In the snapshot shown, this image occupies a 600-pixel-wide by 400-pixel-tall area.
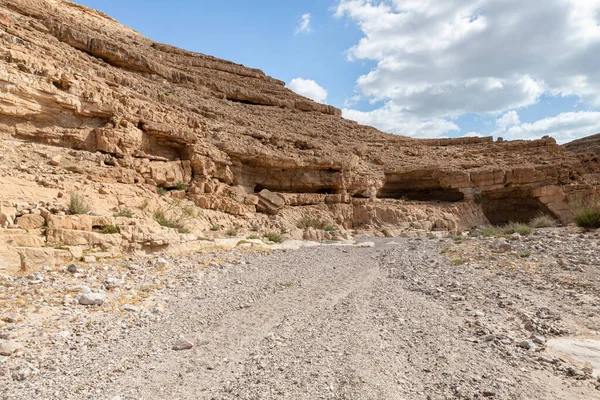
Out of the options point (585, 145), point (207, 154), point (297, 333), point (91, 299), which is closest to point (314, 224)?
point (207, 154)

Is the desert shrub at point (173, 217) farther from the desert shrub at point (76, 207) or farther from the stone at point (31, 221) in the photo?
the stone at point (31, 221)

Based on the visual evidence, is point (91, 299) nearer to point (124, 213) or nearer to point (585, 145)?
Answer: point (124, 213)

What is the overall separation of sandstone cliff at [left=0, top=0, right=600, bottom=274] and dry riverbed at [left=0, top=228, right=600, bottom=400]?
8.17ft

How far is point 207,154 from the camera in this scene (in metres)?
16.9

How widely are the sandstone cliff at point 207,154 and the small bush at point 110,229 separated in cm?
22

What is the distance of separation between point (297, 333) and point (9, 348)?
3.12 m

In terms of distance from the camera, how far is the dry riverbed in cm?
312

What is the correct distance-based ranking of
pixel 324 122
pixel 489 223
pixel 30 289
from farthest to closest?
pixel 324 122 < pixel 489 223 < pixel 30 289

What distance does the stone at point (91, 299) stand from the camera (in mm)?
5180

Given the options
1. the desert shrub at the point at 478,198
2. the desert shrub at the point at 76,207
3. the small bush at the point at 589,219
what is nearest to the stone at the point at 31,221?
the desert shrub at the point at 76,207

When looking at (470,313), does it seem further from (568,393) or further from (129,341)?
(129,341)

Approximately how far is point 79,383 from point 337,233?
15736mm

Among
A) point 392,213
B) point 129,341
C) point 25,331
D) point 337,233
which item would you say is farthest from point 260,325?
point 392,213

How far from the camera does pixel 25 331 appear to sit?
13.7ft
